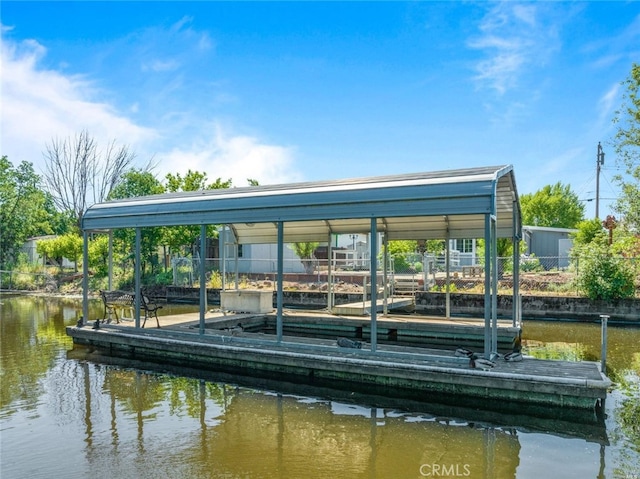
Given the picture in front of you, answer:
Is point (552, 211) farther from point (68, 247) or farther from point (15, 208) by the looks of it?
point (15, 208)

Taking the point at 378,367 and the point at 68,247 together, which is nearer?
the point at 378,367

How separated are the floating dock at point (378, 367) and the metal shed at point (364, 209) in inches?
22.6

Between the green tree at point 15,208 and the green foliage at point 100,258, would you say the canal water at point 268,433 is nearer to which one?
the green foliage at point 100,258

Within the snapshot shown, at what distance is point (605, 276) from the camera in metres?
17.0

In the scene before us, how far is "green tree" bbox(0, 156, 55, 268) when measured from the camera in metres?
35.9

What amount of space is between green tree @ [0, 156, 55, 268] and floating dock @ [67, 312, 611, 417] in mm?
27045

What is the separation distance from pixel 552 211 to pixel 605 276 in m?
37.7

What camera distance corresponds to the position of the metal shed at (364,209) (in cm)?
816

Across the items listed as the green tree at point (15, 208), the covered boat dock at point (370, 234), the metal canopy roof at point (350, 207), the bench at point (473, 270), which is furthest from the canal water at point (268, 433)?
the green tree at point (15, 208)

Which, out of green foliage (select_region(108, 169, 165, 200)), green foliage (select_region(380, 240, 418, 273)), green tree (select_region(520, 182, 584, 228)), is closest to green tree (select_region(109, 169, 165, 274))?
green foliage (select_region(108, 169, 165, 200))

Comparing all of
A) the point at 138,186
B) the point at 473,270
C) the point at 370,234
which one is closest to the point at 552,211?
the point at 473,270

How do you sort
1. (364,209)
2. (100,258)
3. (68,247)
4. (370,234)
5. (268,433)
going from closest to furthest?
(268,433), (364,209), (370,234), (100,258), (68,247)

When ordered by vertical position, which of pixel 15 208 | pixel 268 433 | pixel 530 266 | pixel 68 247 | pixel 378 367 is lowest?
pixel 268 433

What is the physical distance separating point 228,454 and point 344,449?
4.58 feet
